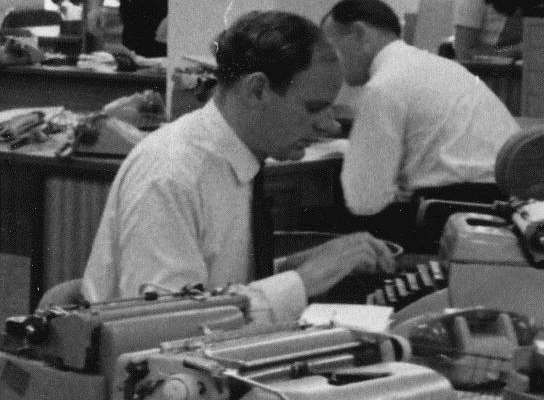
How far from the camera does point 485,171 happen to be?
13.2ft

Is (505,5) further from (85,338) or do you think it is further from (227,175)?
(85,338)

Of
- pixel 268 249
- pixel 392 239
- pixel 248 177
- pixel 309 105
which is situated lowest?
pixel 392 239

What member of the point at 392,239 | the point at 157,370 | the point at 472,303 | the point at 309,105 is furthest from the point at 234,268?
the point at 392,239

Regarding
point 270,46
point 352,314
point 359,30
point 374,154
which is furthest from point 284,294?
point 359,30

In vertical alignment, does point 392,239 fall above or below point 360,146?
below

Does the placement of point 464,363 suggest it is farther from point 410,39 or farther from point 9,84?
point 410,39

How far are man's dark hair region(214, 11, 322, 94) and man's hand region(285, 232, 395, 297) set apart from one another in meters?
0.34

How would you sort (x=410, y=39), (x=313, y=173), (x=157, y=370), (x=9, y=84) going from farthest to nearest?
(x=410, y=39) → (x=9, y=84) → (x=313, y=173) → (x=157, y=370)

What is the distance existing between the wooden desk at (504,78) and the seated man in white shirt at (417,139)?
6.93 feet

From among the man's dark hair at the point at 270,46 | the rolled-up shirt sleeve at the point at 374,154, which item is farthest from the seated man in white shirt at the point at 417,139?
the man's dark hair at the point at 270,46

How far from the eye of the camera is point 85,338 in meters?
→ 1.26

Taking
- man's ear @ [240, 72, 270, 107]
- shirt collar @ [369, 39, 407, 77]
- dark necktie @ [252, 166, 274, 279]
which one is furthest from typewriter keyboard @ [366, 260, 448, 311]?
shirt collar @ [369, 39, 407, 77]

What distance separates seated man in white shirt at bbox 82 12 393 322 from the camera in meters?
2.18

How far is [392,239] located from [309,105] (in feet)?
5.32
